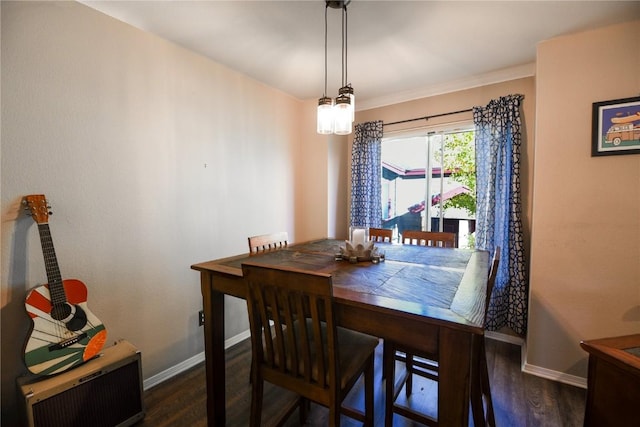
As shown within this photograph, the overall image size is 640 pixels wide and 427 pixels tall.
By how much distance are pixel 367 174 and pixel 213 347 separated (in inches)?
99.7

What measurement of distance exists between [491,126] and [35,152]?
337 centimetres

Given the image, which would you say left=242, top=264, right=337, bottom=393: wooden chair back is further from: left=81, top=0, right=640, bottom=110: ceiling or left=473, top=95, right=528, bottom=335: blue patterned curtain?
left=473, top=95, right=528, bottom=335: blue patterned curtain

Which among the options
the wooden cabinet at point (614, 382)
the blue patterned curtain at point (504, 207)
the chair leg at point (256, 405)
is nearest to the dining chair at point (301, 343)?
the chair leg at point (256, 405)

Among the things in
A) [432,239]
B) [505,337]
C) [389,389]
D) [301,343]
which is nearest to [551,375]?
[505,337]

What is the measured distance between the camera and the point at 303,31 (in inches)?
75.8

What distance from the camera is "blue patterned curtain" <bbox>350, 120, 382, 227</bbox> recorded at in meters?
3.35

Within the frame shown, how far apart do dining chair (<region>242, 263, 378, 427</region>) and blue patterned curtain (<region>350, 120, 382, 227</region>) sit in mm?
2189

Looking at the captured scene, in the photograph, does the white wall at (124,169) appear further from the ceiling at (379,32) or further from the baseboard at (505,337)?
the baseboard at (505,337)

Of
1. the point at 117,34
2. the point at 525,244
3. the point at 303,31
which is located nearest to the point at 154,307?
the point at 117,34

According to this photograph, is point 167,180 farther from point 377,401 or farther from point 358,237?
point 377,401

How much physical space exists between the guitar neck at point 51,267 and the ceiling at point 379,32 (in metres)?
1.38

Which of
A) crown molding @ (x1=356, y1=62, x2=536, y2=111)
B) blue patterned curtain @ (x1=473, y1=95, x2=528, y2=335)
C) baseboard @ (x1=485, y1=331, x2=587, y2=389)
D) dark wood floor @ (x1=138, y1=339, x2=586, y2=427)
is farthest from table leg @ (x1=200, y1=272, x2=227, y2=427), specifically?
crown molding @ (x1=356, y1=62, x2=536, y2=111)

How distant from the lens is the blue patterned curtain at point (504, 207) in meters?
2.42

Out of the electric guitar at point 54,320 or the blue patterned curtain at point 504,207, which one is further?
the blue patterned curtain at point 504,207
